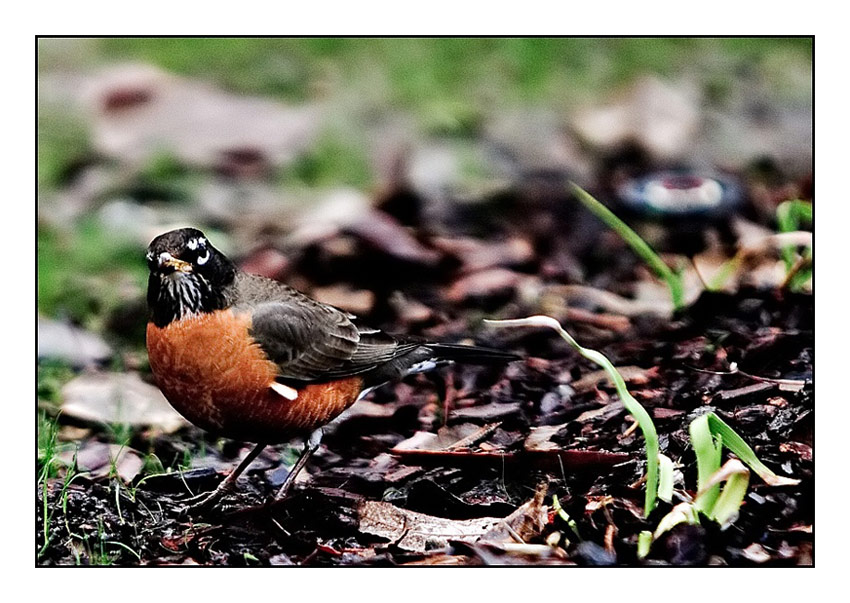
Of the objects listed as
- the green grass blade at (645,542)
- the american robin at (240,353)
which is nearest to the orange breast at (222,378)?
the american robin at (240,353)

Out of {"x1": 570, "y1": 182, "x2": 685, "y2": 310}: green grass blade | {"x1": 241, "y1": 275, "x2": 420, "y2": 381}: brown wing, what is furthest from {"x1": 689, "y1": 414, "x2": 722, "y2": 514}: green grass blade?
{"x1": 241, "y1": 275, "x2": 420, "y2": 381}: brown wing

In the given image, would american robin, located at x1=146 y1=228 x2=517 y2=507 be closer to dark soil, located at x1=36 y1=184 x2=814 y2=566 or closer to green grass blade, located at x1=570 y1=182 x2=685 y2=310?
dark soil, located at x1=36 y1=184 x2=814 y2=566

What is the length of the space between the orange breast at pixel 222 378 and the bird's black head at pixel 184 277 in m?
0.05

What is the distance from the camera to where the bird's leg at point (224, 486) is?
15.8 feet

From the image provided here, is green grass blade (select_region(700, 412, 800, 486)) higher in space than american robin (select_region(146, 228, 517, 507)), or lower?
lower

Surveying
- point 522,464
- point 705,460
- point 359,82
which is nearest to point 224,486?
point 522,464

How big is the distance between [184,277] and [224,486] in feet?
3.09

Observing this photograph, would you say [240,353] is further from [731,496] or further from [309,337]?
[731,496]

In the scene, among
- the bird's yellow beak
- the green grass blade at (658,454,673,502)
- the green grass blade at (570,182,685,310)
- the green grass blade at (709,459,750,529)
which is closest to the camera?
the green grass blade at (709,459,750,529)

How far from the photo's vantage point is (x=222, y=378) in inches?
186

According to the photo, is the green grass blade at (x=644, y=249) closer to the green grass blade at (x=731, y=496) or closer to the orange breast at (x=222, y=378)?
the green grass blade at (x=731, y=496)

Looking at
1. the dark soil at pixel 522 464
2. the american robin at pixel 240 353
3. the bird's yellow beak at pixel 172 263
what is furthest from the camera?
the american robin at pixel 240 353

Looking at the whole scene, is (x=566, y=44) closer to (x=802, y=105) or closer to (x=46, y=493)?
(x=802, y=105)

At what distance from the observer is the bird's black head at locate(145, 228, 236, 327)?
15.2 feet
